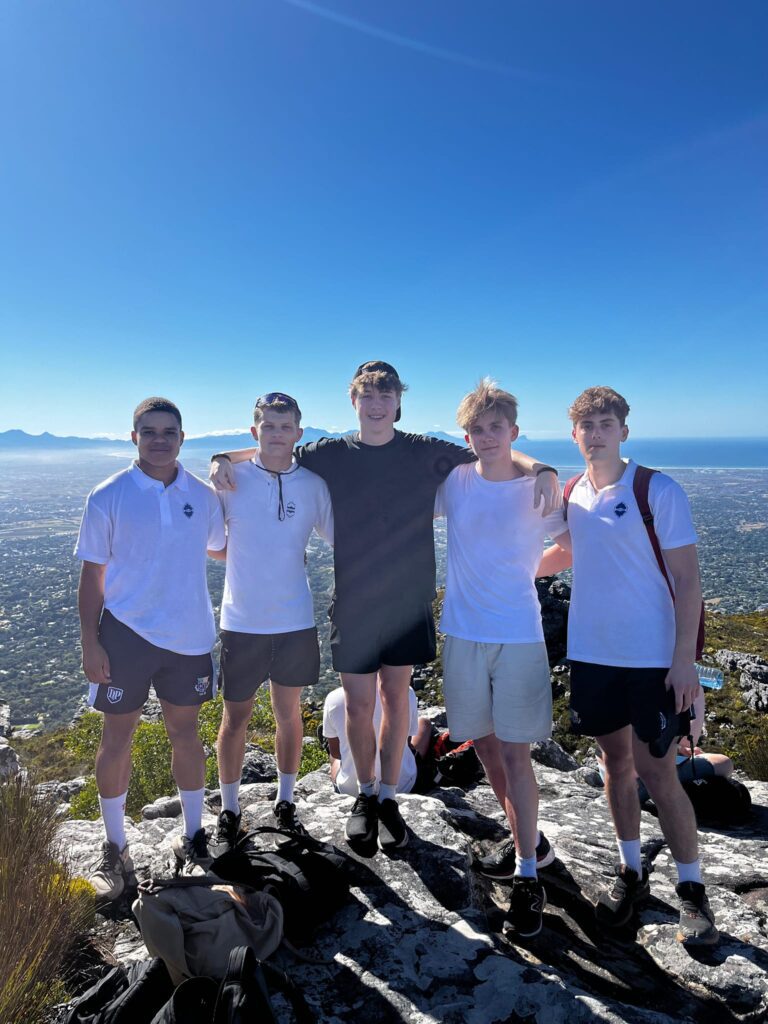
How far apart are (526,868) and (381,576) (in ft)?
6.79

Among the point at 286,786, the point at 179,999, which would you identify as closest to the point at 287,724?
the point at 286,786

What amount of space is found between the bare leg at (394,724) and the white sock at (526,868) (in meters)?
1.01

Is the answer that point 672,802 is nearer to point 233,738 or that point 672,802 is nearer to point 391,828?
point 391,828

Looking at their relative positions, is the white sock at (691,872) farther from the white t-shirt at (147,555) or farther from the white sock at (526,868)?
the white t-shirt at (147,555)

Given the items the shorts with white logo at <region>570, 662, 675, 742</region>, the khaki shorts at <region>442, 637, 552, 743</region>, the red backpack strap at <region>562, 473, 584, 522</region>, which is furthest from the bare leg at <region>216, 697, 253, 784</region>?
the red backpack strap at <region>562, 473, 584, 522</region>

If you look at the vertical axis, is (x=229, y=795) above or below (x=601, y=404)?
below

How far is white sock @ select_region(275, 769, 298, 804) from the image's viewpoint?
4.56m

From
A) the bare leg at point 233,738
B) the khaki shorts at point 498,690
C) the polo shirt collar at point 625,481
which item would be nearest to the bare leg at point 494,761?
the khaki shorts at point 498,690

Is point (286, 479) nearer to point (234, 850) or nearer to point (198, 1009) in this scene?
point (234, 850)

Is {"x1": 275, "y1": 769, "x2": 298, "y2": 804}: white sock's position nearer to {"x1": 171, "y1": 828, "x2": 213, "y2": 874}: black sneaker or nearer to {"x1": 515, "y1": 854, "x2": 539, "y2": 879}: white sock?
{"x1": 171, "y1": 828, "x2": 213, "y2": 874}: black sneaker

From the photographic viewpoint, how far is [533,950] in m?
3.31

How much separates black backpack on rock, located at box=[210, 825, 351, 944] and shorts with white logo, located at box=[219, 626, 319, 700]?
3.26ft

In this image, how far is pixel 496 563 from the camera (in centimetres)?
375

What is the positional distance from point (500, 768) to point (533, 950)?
1019mm
